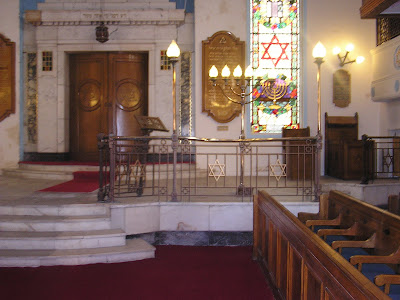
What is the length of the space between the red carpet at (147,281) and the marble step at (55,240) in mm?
377

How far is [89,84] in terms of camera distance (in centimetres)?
897

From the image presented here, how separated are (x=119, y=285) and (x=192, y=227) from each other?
1689 millimetres

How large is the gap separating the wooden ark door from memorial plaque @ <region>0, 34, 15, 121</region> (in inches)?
47.5

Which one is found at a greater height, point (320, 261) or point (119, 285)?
point (320, 261)

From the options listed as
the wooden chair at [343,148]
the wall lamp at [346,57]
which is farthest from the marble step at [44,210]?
the wall lamp at [346,57]

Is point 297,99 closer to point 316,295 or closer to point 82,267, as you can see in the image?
point 82,267

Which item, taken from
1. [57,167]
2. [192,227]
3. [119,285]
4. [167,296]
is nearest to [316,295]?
[167,296]

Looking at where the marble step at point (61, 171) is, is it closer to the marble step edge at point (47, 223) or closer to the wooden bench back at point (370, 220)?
the marble step edge at point (47, 223)

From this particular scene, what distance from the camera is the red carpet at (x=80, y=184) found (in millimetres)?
6102

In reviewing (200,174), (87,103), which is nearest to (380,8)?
(200,174)

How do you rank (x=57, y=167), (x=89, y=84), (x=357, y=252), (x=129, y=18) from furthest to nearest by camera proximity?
(x=89, y=84) < (x=129, y=18) < (x=57, y=167) < (x=357, y=252)

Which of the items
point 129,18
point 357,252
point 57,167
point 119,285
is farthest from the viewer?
point 129,18

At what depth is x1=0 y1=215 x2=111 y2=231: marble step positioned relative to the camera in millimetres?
4586

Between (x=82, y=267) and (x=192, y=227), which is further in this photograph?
(x=192, y=227)
